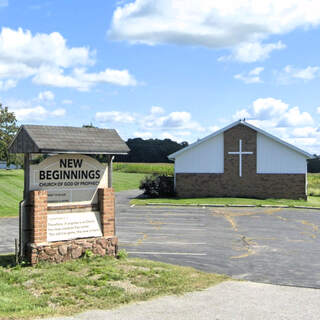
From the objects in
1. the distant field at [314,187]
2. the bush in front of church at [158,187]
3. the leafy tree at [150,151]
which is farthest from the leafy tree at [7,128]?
the leafy tree at [150,151]

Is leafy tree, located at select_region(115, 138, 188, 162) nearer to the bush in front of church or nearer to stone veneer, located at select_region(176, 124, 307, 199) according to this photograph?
the bush in front of church

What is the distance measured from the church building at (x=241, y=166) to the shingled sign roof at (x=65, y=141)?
22653mm

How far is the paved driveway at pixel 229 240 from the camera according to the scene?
12.1 metres

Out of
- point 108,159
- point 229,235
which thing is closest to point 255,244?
point 229,235

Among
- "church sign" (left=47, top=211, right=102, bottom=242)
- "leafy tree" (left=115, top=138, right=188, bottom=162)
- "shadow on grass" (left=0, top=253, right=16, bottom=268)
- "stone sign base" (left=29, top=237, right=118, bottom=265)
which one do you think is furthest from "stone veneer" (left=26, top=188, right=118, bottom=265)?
"leafy tree" (left=115, top=138, right=188, bottom=162)

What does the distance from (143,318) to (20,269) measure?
14.7 ft

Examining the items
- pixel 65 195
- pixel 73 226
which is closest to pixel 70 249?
pixel 73 226

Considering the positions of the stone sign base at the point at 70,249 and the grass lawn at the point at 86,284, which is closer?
the grass lawn at the point at 86,284

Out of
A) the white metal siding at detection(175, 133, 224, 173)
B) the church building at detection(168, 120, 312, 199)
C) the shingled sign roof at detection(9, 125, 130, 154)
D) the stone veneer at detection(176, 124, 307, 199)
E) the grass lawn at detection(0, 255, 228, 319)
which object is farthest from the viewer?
the white metal siding at detection(175, 133, 224, 173)

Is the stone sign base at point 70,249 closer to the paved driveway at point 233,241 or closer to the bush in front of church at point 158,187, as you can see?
the paved driveway at point 233,241

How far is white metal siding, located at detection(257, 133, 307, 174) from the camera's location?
1377 inches

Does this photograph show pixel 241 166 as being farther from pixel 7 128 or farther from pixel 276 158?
pixel 7 128

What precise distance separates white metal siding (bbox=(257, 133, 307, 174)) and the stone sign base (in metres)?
24.4

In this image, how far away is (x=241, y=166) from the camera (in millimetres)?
35625
